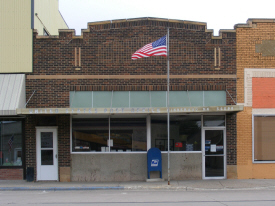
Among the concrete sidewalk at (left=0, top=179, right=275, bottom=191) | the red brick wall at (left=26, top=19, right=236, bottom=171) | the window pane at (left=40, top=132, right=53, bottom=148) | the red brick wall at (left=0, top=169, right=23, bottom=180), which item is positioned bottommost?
the concrete sidewalk at (left=0, top=179, right=275, bottom=191)

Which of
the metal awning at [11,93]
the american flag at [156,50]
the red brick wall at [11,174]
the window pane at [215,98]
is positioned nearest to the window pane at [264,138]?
the window pane at [215,98]

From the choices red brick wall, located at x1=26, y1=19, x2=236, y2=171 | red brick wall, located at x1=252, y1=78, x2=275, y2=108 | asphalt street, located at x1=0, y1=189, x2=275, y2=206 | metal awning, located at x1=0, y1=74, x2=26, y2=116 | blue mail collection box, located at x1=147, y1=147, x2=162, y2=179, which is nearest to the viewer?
asphalt street, located at x1=0, y1=189, x2=275, y2=206

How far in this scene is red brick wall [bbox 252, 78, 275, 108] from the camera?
13.4m

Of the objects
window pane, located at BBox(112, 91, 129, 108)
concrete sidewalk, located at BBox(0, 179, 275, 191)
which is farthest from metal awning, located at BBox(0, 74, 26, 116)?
window pane, located at BBox(112, 91, 129, 108)

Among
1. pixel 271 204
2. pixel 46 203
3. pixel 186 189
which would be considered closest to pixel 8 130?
pixel 46 203

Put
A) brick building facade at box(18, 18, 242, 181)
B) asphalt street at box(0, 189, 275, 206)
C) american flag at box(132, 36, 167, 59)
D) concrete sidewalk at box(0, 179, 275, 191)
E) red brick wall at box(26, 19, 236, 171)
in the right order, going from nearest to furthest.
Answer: asphalt street at box(0, 189, 275, 206) < concrete sidewalk at box(0, 179, 275, 191) < american flag at box(132, 36, 167, 59) < brick building facade at box(18, 18, 242, 181) < red brick wall at box(26, 19, 236, 171)

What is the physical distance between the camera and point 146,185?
11984 mm

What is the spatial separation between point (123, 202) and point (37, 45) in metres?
7.78

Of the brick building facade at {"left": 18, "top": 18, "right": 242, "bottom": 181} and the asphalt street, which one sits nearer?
the asphalt street

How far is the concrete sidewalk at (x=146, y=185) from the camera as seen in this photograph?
1163 centimetres

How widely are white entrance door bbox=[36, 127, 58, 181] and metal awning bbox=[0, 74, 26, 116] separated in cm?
147

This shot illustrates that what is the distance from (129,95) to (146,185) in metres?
Result: 3.75

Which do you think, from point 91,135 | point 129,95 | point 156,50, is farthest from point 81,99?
point 156,50

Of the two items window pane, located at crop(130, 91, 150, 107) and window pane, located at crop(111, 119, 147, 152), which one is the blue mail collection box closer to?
window pane, located at crop(111, 119, 147, 152)
